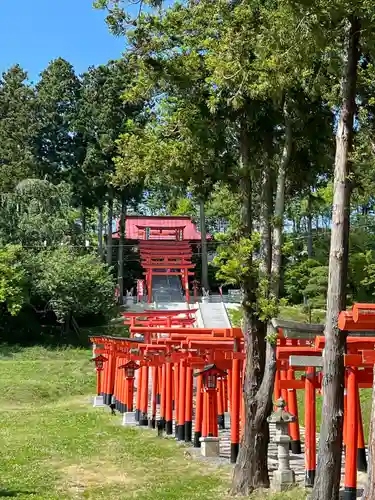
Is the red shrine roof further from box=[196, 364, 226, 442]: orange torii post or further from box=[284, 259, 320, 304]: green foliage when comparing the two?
box=[196, 364, 226, 442]: orange torii post

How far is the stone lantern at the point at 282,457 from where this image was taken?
8492mm

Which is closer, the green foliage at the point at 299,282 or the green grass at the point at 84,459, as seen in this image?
the green grass at the point at 84,459

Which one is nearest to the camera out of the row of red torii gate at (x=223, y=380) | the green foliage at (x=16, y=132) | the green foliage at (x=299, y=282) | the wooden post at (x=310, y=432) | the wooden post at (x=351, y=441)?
the wooden post at (x=351, y=441)

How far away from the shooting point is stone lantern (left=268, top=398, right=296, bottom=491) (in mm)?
8492

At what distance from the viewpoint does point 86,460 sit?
34.2ft

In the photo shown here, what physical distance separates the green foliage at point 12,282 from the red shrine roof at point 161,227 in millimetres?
13083

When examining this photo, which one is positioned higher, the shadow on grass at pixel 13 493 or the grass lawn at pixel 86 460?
Answer: the shadow on grass at pixel 13 493

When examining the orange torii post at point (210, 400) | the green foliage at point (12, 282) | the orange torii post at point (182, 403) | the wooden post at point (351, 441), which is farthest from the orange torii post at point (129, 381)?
the green foliage at point (12, 282)

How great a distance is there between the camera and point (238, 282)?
27.9 ft

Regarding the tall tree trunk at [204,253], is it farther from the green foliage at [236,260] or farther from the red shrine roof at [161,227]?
the green foliage at [236,260]

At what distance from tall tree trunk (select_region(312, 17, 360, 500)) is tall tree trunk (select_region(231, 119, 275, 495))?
180 cm

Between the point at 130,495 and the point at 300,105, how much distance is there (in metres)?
5.52

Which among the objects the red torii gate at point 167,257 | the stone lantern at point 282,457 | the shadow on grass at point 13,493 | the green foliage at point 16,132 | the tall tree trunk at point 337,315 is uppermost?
the green foliage at point 16,132

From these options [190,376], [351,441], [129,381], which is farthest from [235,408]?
[129,381]
